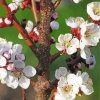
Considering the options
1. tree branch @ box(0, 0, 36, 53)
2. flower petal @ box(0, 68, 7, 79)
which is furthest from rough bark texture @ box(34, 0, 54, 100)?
flower petal @ box(0, 68, 7, 79)

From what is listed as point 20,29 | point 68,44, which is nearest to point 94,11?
point 68,44

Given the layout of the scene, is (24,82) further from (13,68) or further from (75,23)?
(75,23)

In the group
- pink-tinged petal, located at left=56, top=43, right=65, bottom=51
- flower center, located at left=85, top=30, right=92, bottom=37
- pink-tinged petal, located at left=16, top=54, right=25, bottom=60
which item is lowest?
pink-tinged petal, located at left=56, top=43, right=65, bottom=51

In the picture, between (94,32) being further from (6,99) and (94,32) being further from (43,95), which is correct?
(6,99)

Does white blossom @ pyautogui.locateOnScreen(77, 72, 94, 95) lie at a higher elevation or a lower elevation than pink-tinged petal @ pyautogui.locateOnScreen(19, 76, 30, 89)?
lower

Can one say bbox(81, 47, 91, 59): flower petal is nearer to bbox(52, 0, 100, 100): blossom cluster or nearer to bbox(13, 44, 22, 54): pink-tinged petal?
bbox(52, 0, 100, 100): blossom cluster

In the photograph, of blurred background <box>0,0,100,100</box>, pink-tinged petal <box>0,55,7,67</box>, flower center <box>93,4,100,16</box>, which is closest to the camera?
pink-tinged petal <box>0,55,7,67</box>
